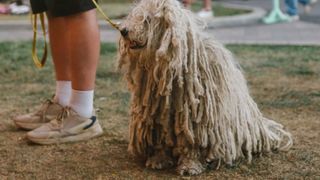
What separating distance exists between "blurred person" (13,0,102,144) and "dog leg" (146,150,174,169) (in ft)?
1.97

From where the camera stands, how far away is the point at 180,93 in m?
2.46

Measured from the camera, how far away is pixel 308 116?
11.6ft

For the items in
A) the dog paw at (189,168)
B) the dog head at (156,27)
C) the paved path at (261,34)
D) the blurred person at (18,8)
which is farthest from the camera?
the blurred person at (18,8)

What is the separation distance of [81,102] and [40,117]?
15.1 inches

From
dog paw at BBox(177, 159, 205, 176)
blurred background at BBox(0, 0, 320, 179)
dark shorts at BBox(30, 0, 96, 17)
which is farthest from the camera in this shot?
dark shorts at BBox(30, 0, 96, 17)

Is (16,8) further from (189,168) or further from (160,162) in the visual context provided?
(189,168)

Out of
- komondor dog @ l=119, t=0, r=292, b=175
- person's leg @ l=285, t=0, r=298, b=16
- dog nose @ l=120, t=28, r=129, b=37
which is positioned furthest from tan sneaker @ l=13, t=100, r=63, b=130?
person's leg @ l=285, t=0, r=298, b=16

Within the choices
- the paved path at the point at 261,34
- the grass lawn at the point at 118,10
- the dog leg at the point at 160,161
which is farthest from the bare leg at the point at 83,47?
the grass lawn at the point at 118,10

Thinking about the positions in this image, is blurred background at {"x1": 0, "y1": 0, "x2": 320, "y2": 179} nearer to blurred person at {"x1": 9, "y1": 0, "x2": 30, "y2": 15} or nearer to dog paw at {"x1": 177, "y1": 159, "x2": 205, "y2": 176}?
dog paw at {"x1": 177, "y1": 159, "x2": 205, "y2": 176}

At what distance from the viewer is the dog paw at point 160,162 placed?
2.62 meters

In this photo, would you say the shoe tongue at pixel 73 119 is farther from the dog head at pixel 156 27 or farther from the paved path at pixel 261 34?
the paved path at pixel 261 34

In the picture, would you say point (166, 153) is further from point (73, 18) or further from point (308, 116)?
point (308, 116)

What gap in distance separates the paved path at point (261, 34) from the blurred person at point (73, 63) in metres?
3.75

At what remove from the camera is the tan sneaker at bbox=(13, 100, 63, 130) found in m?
3.36
